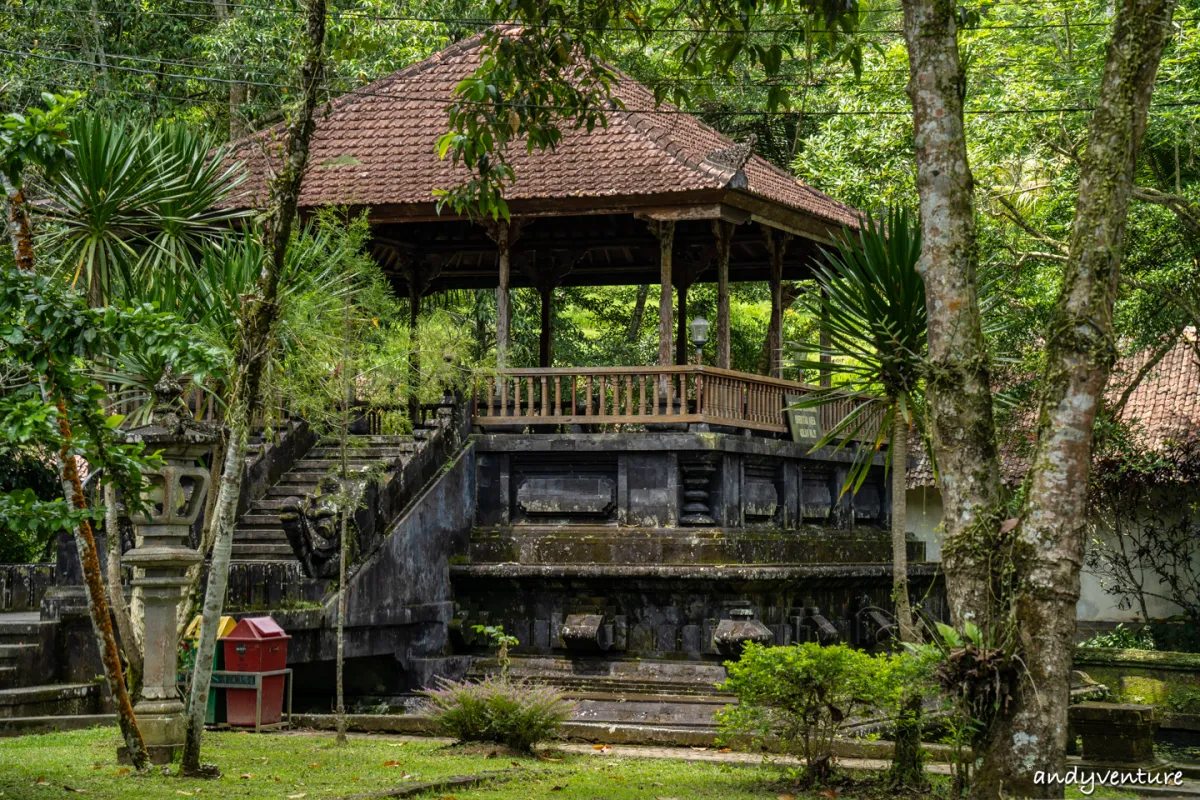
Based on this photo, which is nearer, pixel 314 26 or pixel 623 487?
pixel 314 26

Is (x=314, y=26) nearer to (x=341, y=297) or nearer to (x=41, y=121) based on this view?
(x=41, y=121)

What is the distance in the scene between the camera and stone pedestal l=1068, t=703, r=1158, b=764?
9.55m

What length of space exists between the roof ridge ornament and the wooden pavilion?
0.06 feet

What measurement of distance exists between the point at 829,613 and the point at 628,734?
488 cm

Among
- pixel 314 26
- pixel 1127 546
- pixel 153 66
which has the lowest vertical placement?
pixel 1127 546

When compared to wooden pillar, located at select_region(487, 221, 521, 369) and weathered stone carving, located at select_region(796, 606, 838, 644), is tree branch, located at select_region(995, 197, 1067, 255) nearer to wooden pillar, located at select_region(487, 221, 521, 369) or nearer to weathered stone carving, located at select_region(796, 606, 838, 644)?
weathered stone carving, located at select_region(796, 606, 838, 644)

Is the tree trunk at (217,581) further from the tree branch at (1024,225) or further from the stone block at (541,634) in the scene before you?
the tree branch at (1024,225)

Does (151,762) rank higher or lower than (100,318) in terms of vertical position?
lower

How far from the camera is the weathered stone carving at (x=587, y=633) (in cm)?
1394

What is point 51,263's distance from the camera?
11.1m

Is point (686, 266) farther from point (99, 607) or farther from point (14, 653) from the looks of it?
point (99, 607)

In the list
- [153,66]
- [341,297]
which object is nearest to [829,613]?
[341,297]

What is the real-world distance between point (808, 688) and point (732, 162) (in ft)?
23.6

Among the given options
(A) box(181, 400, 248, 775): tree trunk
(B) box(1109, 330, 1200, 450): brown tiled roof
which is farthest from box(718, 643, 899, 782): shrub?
(B) box(1109, 330, 1200, 450): brown tiled roof
